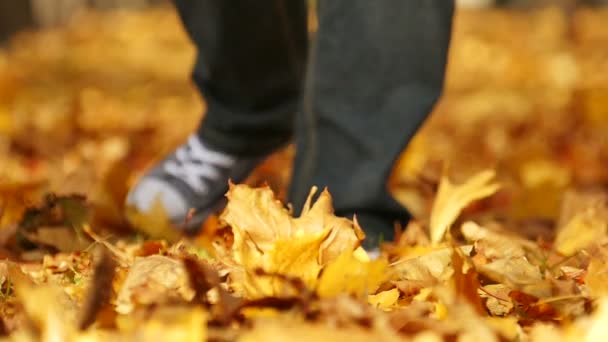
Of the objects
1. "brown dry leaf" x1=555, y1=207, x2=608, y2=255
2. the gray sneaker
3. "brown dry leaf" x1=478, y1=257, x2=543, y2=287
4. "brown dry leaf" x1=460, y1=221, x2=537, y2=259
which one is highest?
"brown dry leaf" x1=478, y1=257, x2=543, y2=287

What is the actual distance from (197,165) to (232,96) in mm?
178

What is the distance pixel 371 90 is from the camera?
1810 mm

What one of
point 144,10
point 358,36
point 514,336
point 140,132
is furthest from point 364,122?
point 144,10

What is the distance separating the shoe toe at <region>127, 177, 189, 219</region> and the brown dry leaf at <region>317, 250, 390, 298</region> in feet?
3.01

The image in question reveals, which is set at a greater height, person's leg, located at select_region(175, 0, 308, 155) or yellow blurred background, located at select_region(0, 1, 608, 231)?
person's leg, located at select_region(175, 0, 308, 155)

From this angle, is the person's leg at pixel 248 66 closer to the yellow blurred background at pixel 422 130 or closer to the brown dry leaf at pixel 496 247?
the yellow blurred background at pixel 422 130

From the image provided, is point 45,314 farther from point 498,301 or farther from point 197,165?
point 197,165

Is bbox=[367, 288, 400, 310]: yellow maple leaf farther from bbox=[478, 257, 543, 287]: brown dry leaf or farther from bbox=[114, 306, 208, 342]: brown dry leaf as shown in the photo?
bbox=[114, 306, 208, 342]: brown dry leaf

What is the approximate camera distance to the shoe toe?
2018mm

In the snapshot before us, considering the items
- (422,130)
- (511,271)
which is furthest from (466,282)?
(422,130)

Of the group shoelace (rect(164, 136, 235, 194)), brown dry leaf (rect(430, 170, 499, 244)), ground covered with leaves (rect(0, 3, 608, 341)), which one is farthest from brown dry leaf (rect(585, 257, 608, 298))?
shoelace (rect(164, 136, 235, 194))

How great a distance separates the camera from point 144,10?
36.9 ft

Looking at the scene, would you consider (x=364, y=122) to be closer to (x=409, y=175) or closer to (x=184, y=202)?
(x=184, y=202)

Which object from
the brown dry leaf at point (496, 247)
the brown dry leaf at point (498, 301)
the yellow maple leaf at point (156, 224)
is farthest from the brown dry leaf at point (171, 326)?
the yellow maple leaf at point (156, 224)
